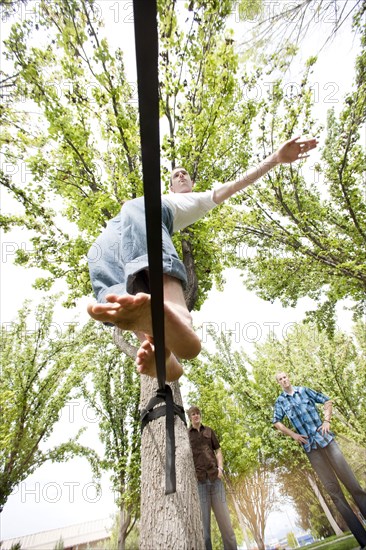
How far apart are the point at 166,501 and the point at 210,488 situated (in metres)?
2.92

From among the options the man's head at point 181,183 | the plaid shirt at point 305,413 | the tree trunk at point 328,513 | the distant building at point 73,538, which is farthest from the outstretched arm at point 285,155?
the distant building at point 73,538

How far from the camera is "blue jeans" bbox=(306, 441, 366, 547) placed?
315 cm

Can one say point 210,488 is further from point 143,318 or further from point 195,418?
point 143,318

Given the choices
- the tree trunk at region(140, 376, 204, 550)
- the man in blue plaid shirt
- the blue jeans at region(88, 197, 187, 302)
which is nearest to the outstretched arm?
the blue jeans at region(88, 197, 187, 302)

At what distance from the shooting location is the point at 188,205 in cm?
193

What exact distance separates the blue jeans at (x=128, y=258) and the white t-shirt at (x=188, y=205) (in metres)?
0.11

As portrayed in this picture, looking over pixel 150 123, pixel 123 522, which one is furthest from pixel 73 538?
pixel 150 123

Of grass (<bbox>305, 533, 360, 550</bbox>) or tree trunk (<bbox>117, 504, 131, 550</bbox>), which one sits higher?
tree trunk (<bbox>117, 504, 131, 550</bbox>)

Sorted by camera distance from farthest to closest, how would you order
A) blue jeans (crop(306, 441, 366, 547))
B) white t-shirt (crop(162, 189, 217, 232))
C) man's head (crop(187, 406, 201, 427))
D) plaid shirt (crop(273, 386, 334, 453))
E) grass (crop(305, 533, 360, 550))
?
Answer: man's head (crop(187, 406, 201, 427)) < grass (crop(305, 533, 360, 550)) < plaid shirt (crop(273, 386, 334, 453)) < blue jeans (crop(306, 441, 366, 547)) < white t-shirt (crop(162, 189, 217, 232))

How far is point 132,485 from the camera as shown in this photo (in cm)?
1019

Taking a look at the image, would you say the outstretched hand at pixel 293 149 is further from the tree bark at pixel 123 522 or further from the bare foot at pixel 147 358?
the tree bark at pixel 123 522

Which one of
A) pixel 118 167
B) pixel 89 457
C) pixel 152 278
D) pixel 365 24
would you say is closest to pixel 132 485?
pixel 89 457

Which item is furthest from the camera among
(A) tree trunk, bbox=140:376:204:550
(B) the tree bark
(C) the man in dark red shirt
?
(B) the tree bark

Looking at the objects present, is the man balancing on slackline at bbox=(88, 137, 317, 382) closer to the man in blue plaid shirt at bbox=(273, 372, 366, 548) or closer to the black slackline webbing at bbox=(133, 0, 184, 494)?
the black slackline webbing at bbox=(133, 0, 184, 494)
